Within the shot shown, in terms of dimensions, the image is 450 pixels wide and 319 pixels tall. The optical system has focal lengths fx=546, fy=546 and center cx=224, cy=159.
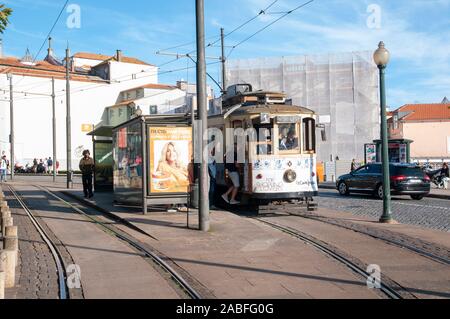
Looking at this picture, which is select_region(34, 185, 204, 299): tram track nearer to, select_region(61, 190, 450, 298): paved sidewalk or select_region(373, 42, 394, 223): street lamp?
select_region(61, 190, 450, 298): paved sidewalk

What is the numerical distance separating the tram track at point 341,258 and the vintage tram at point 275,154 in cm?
143

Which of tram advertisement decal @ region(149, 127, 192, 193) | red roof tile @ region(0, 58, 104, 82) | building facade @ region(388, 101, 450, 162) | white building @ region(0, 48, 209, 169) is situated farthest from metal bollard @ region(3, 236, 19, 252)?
building facade @ region(388, 101, 450, 162)

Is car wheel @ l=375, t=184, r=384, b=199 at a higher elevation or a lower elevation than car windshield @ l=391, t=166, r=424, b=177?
lower

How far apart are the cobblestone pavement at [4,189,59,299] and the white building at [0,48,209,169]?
46975 millimetres

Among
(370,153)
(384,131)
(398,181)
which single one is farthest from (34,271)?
(370,153)

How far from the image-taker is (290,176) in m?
14.7

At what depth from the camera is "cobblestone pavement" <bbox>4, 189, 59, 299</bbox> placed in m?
6.74

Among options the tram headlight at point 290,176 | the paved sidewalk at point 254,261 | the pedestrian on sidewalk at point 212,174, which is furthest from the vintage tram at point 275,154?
the paved sidewalk at point 254,261

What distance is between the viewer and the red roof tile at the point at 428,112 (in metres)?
76.7

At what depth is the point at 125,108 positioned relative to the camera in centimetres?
6825

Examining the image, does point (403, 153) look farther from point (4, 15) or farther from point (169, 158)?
point (4, 15)

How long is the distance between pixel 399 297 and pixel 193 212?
8.51 metres
